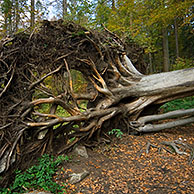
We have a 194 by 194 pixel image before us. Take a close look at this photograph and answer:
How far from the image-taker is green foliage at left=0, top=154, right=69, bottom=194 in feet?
10.8

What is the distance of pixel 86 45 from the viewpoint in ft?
17.5

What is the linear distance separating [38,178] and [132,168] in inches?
90.5

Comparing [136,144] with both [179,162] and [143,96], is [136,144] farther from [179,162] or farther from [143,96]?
[143,96]

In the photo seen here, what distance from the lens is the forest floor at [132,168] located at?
330 centimetres

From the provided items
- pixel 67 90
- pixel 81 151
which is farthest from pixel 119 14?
pixel 81 151

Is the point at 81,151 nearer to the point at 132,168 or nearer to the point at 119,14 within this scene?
the point at 132,168

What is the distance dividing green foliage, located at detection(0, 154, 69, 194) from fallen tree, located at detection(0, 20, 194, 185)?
365mm

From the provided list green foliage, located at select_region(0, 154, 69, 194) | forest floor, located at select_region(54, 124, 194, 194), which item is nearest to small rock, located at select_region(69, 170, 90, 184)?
forest floor, located at select_region(54, 124, 194, 194)

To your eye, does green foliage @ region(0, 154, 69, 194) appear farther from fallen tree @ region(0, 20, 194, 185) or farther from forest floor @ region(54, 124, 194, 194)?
fallen tree @ region(0, 20, 194, 185)

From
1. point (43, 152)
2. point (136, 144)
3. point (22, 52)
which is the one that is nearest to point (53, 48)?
point (22, 52)

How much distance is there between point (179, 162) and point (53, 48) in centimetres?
476

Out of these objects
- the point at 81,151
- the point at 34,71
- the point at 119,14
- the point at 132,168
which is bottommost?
the point at 132,168

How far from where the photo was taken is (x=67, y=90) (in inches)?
187

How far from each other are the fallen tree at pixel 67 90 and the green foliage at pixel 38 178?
0.37 metres
